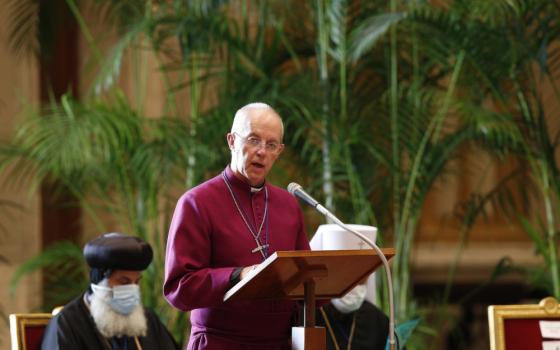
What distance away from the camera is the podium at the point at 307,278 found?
12.0ft

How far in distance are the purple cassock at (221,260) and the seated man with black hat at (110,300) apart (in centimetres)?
99

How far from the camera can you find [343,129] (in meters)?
7.16

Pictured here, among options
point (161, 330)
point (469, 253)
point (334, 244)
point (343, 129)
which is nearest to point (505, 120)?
point (343, 129)

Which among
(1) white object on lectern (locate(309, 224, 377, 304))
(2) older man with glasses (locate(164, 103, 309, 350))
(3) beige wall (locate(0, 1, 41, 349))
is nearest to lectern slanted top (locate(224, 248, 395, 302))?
(2) older man with glasses (locate(164, 103, 309, 350))

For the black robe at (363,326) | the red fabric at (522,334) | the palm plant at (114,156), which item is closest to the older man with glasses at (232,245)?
the red fabric at (522,334)

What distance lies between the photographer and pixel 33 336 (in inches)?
198

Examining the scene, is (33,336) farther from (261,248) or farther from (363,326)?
(363,326)

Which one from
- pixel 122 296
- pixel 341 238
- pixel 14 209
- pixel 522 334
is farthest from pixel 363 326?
pixel 14 209

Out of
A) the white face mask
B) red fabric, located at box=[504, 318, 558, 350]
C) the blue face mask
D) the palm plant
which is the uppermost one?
the palm plant

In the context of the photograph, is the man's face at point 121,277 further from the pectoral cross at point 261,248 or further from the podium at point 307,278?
the podium at point 307,278

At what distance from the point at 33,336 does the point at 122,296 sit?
411mm

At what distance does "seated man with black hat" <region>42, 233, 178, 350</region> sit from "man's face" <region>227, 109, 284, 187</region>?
1171 mm

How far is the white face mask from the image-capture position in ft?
19.1

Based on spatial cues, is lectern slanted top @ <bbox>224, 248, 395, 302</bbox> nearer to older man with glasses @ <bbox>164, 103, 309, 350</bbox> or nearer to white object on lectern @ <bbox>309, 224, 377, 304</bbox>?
older man with glasses @ <bbox>164, 103, 309, 350</bbox>
